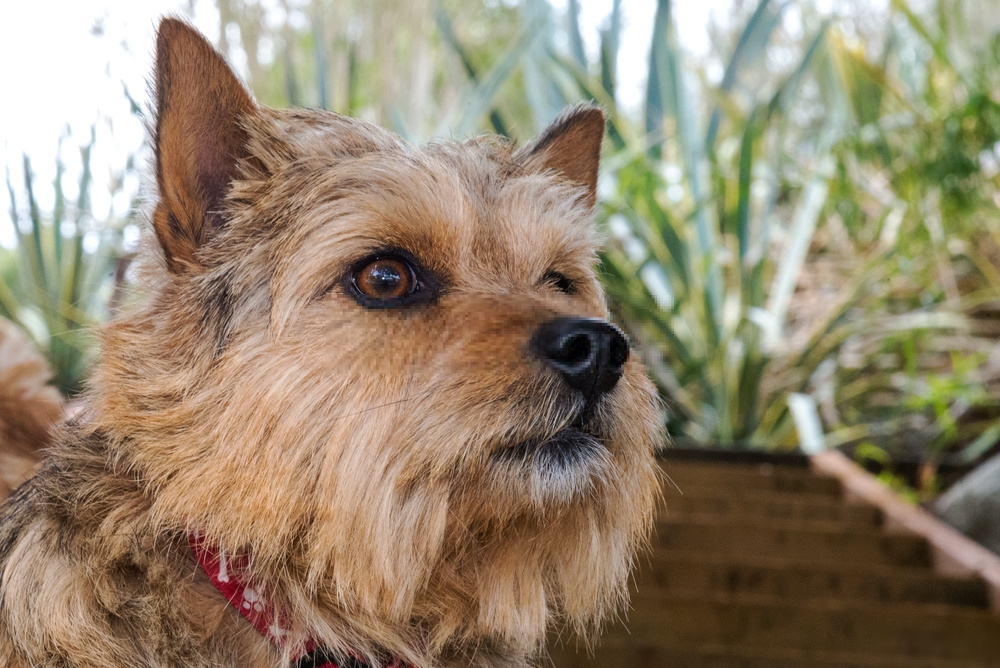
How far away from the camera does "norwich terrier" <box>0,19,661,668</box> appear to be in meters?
1.07

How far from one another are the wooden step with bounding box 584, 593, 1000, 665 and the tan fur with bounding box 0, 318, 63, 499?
6.43 ft

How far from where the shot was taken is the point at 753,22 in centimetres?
477

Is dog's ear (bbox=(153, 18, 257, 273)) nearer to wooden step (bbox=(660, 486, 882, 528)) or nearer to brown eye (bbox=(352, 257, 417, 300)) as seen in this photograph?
brown eye (bbox=(352, 257, 417, 300))

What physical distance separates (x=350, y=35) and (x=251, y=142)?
165 inches

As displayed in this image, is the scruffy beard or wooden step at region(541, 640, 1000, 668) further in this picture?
wooden step at region(541, 640, 1000, 668)

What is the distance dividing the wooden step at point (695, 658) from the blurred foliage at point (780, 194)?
1.90 meters

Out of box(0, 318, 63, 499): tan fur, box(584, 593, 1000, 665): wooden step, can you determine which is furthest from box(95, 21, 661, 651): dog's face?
box(584, 593, 1000, 665): wooden step

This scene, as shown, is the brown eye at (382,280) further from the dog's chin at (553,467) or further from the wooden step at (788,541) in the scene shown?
the wooden step at (788,541)

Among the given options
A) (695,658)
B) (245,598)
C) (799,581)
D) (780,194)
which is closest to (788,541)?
(799,581)

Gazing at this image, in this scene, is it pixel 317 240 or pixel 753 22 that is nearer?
pixel 317 240

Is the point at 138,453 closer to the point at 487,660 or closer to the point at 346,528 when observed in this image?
the point at 346,528

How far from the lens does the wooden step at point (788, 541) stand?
3727 mm

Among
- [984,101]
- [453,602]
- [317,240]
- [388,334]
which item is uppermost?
[984,101]

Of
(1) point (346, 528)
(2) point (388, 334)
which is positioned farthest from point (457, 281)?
(1) point (346, 528)
